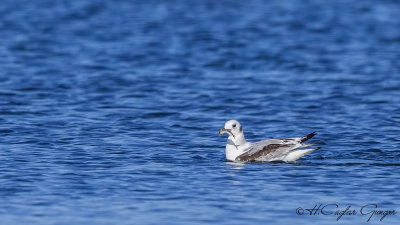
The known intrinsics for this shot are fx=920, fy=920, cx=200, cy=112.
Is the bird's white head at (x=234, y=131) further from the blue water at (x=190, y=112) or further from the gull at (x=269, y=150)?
the blue water at (x=190, y=112)

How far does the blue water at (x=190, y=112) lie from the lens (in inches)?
594

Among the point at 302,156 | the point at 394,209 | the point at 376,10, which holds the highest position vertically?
the point at 376,10

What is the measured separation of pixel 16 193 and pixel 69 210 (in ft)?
5.02

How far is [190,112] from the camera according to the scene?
2511 cm

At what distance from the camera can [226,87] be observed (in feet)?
97.1

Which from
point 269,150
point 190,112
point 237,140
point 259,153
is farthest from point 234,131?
point 190,112

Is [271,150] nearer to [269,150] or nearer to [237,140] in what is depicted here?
[269,150]

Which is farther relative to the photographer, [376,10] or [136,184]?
[376,10]

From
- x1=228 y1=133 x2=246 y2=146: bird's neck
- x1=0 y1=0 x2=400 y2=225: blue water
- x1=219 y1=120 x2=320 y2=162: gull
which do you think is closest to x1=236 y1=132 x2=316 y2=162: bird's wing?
x1=219 y1=120 x2=320 y2=162: gull

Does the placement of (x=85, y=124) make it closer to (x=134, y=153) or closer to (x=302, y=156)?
(x=134, y=153)

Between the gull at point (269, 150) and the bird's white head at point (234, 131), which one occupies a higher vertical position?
the bird's white head at point (234, 131)

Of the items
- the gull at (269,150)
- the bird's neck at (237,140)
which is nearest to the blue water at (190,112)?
the gull at (269,150)

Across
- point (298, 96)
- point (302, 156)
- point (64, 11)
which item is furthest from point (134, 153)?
point (64, 11)

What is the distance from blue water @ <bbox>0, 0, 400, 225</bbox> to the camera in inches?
594
